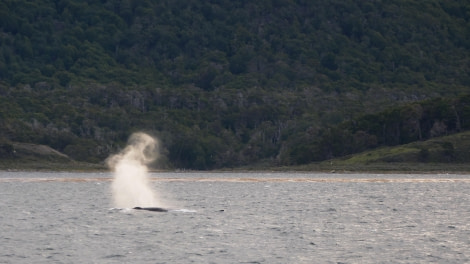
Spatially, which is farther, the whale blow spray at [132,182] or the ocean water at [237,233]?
the whale blow spray at [132,182]

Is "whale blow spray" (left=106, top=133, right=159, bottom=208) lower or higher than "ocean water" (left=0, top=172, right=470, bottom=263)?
higher

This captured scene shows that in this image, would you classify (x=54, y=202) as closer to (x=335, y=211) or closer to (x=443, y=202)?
(x=335, y=211)

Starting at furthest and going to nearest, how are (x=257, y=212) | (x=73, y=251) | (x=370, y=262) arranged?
(x=257, y=212), (x=73, y=251), (x=370, y=262)

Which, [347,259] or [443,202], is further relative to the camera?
[443,202]

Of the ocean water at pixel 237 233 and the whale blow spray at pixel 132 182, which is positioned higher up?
the whale blow spray at pixel 132 182

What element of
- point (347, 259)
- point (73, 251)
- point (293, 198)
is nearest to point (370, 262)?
point (347, 259)

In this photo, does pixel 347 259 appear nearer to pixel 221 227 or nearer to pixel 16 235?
pixel 221 227

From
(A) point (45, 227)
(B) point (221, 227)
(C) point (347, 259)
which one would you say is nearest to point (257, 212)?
(B) point (221, 227)

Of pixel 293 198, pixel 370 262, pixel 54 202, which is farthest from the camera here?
pixel 293 198

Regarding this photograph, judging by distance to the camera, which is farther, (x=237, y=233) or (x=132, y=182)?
(x=132, y=182)

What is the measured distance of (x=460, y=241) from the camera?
78188 mm

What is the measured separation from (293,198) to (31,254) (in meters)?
85.5

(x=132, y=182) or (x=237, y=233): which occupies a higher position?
(x=132, y=182)

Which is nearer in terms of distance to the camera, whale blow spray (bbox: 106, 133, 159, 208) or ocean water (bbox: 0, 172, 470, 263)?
ocean water (bbox: 0, 172, 470, 263)
